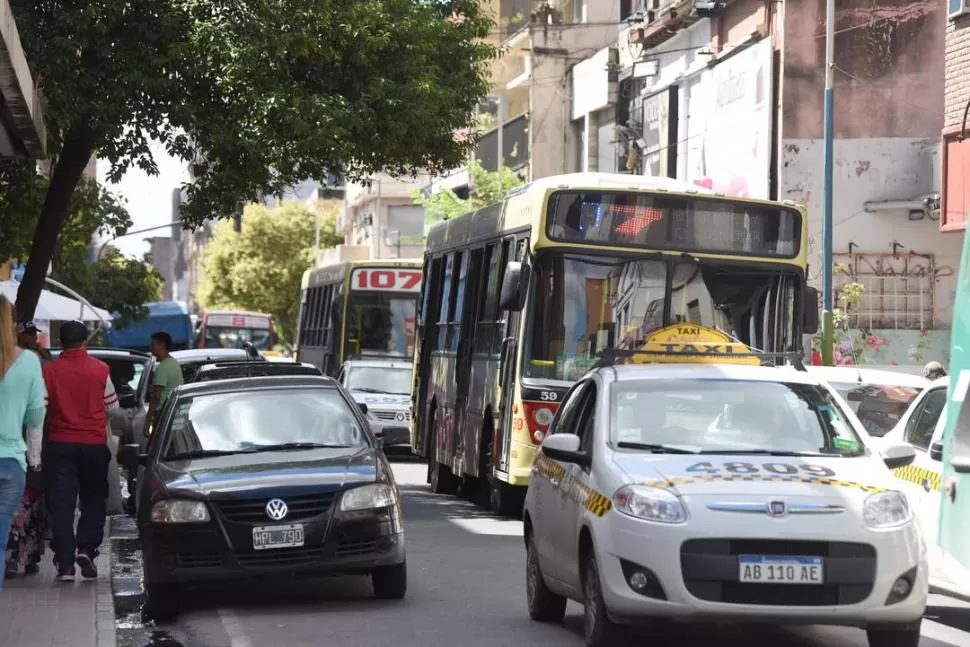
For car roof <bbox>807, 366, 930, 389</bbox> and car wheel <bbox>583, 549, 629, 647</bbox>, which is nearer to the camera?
car wheel <bbox>583, 549, 629, 647</bbox>

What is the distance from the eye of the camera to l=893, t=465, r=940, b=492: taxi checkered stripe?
11.4 m

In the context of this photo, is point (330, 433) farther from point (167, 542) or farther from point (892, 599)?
point (892, 599)

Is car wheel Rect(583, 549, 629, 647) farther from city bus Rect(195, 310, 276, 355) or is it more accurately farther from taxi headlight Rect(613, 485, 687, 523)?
city bus Rect(195, 310, 276, 355)

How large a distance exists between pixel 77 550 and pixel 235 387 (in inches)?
67.9

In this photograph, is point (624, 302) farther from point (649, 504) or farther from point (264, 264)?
point (264, 264)

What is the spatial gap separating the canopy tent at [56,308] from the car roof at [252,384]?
11.0 m

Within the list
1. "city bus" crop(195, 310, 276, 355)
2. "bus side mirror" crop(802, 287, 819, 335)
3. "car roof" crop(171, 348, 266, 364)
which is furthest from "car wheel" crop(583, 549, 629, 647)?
"city bus" crop(195, 310, 276, 355)

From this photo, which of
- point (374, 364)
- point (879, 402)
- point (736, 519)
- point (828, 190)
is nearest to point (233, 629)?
point (736, 519)

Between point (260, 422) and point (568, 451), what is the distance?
3574 millimetres

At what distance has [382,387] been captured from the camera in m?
30.0

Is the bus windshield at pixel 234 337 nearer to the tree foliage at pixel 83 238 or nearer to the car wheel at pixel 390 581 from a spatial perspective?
the tree foliage at pixel 83 238

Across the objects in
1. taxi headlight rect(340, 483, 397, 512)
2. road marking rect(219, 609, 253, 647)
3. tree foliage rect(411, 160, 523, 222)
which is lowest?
road marking rect(219, 609, 253, 647)

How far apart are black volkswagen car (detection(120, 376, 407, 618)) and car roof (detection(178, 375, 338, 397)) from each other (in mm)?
443

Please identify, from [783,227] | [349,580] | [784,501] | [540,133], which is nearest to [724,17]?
[540,133]
